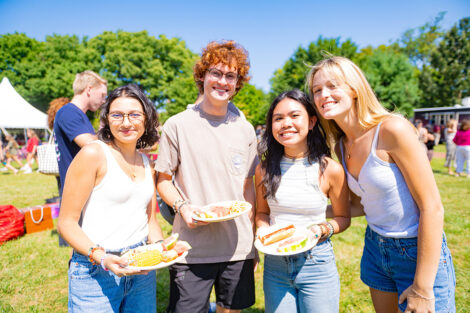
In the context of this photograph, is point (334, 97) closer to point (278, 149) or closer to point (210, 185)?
point (278, 149)

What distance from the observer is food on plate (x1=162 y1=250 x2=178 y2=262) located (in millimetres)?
1865

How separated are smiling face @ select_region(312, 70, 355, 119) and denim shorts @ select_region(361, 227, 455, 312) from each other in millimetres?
1022

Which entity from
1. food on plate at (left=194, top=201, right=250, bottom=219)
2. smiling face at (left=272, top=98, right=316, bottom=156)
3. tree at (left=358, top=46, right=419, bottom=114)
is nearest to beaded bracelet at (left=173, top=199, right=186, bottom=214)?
food on plate at (left=194, top=201, right=250, bottom=219)

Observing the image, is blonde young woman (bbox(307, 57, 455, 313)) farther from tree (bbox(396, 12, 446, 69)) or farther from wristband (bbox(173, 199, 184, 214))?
tree (bbox(396, 12, 446, 69))

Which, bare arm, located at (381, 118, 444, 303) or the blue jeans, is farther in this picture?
the blue jeans

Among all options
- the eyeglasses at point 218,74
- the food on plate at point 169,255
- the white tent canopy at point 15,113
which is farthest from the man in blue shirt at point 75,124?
the white tent canopy at point 15,113

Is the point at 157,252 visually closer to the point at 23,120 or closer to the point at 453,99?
the point at 23,120

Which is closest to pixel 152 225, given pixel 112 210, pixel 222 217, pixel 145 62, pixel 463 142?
pixel 112 210

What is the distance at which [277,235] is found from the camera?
206 centimetres

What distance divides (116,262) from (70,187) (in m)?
0.63

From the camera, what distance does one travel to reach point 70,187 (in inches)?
73.9

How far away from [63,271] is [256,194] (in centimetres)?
440

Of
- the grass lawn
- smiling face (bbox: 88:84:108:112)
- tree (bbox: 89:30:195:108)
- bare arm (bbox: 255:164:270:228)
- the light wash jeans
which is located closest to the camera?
bare arm (bbox: 255:164:270:228)

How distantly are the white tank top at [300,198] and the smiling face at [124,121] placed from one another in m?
1.31
